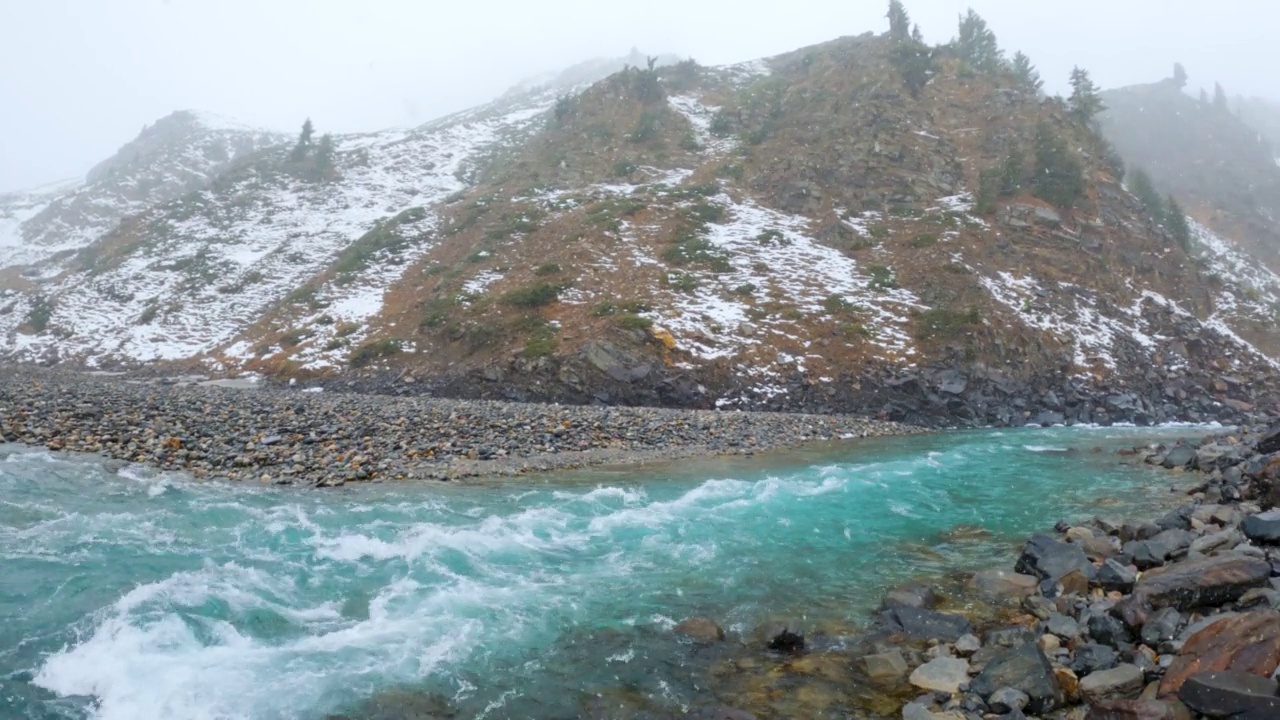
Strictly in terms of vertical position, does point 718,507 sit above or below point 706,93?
below

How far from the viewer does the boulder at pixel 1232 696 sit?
183 inches

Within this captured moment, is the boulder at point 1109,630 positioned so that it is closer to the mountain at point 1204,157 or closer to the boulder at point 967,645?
the boulder at point 967,645

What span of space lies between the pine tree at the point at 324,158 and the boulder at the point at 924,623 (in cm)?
7110

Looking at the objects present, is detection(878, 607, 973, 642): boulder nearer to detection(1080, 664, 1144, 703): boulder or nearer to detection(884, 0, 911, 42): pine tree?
detection(1080, 664, 1144, 703): boulder

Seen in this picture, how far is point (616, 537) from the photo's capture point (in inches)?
447

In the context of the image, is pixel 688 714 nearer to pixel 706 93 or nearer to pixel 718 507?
pixel 718 507

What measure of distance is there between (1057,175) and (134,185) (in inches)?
4310

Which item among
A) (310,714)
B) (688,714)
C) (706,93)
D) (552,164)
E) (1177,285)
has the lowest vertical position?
(1177,285)

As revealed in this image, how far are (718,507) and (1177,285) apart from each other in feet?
135

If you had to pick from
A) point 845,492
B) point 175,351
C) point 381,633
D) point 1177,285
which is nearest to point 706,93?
point 1177,285

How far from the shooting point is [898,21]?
65688 mm

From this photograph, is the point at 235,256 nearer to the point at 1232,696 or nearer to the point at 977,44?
the point at 1232,696

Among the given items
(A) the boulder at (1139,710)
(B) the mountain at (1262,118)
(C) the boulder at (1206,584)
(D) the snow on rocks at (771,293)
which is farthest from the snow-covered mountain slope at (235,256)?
(B) the mountain at (1262,118)

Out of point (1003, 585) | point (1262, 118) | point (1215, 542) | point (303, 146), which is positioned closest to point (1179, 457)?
point (1215, 542)
